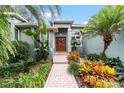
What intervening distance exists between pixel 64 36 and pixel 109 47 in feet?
8.76

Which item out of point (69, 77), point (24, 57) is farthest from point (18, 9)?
point (24, 57)

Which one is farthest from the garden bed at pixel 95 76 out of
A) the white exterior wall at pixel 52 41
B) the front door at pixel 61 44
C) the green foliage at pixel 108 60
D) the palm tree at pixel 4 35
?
the front door at pixel 61 44

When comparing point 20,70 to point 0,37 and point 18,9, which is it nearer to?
point 18,9

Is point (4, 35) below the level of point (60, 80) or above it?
above

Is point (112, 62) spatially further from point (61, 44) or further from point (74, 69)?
point (61, 44)

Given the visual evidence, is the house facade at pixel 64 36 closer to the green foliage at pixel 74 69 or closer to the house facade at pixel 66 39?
the house facade at pixel 66 39

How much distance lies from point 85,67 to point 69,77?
22.3 inches

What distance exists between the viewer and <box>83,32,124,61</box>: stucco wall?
429 inches

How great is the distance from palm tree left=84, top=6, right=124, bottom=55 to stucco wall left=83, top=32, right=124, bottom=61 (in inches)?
13.9

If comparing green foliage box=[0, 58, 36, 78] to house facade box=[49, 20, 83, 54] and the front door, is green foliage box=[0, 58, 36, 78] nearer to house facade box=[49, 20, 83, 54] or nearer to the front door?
house facade box=[49, 20, 83, 54]

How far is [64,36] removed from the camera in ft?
44.3

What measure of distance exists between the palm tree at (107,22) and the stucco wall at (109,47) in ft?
1.16

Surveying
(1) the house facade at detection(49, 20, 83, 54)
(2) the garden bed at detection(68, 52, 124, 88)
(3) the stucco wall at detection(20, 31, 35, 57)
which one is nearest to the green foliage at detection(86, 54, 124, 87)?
(2) the garden bed at detection(68, 52, 124, 88)

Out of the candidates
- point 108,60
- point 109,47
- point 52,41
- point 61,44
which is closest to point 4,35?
point 108,60
